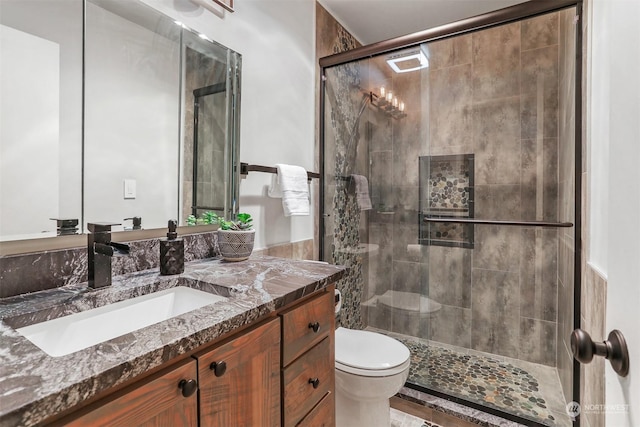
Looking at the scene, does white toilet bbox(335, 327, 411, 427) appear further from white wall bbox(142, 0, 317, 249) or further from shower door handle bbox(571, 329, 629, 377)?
shower door handle bbox(571, 329, 629, 377)

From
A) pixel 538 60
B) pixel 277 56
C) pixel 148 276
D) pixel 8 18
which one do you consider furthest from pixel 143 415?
pixel 538 60

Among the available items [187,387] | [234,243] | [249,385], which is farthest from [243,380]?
[234,243]

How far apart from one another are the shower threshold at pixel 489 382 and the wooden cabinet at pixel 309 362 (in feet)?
3.71

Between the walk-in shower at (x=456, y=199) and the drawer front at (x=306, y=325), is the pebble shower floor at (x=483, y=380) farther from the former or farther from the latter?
the drawer front at (x=306, y=325)

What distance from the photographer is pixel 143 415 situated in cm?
53

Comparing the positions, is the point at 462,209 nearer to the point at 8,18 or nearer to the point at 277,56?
the point at 277,56

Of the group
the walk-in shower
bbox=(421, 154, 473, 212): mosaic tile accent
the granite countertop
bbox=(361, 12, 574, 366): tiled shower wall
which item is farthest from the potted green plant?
bbox=(421, 154, 473, 212): mosaic tile accent

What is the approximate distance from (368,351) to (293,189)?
934 mm

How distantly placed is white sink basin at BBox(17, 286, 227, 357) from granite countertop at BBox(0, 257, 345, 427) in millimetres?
18

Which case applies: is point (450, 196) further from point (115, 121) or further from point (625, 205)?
point (115, 121)

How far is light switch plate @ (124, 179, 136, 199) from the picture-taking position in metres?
1.12

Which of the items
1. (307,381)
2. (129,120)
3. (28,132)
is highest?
(129,120)

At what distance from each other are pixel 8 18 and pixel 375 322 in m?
2.48

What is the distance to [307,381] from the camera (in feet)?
3.16
